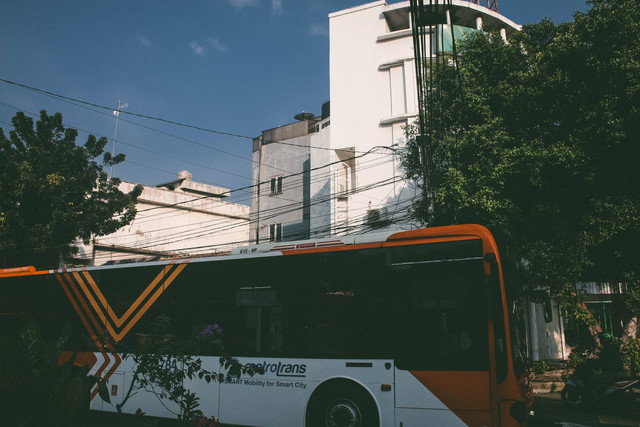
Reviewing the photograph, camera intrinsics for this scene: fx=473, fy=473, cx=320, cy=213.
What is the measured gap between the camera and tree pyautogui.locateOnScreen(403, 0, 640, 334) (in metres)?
10.7

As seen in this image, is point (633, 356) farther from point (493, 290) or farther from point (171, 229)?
point (171, 229)

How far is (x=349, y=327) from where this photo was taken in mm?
7035

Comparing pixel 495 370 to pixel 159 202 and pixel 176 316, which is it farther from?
pixel 159 202

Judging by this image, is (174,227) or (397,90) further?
(174,227)

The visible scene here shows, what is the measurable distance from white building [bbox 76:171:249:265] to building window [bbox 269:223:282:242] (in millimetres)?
1932

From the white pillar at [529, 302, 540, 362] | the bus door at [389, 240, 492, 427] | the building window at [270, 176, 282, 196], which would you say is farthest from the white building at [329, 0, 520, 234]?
the bus door at [389, 240, 492, 427]

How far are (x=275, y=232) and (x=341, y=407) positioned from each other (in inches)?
939

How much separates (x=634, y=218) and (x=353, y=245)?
7046mm

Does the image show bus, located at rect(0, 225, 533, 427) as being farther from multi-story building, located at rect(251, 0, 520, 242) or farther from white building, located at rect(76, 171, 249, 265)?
white building, located at rect(76, 171, 249, 265)

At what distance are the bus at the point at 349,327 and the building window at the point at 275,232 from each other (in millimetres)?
20843

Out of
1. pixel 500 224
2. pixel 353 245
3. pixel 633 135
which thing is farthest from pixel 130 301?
pixel 633 135

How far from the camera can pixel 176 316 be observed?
8422 millimetres

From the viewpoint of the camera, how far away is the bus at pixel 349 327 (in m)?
6.21

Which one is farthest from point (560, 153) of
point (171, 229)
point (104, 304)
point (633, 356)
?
point (171, 229)
